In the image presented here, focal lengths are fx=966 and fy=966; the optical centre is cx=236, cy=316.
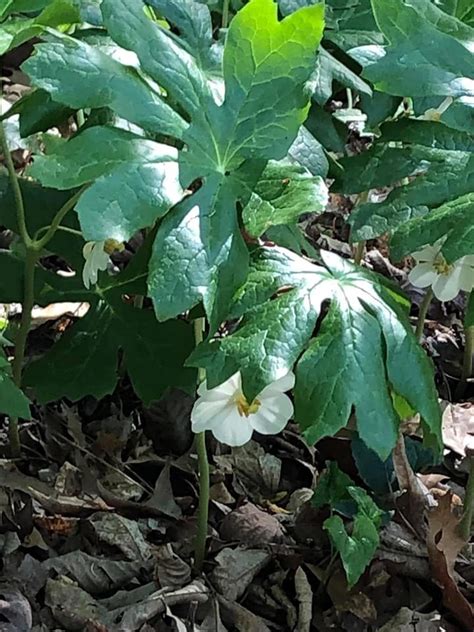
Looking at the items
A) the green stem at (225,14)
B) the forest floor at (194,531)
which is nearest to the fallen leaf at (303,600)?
the forest floor at (194,531)

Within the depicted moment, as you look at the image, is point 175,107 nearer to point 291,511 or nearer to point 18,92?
point 291,511

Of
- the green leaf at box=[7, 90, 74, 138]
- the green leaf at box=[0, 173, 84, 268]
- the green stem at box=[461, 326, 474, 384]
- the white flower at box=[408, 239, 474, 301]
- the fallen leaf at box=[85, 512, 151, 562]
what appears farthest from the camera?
the green stem at box=[461, 326, 474, 384]

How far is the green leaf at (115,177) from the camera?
103 cm

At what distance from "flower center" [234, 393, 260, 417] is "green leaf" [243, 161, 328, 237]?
0.23 m

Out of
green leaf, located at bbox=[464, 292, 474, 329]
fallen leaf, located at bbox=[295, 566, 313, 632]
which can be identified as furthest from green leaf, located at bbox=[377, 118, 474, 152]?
fallen leaf, located at bbox=[295, 566, 313, 632]

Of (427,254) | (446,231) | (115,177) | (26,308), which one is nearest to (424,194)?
(446,231)

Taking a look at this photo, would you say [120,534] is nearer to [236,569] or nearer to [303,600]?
[236,569]

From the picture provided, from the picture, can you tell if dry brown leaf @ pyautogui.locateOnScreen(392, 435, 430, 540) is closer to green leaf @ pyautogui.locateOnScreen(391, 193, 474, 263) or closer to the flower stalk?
green leaf @ pyautogui.locateOnScreen(391, 193, 474, 263)

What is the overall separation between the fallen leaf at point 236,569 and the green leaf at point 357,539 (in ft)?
0.57

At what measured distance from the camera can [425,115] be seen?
143 centimetres

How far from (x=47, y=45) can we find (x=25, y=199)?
532mm

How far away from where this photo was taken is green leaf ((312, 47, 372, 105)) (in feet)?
4.58

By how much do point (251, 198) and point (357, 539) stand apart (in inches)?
20.3

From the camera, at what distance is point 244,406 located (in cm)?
121
